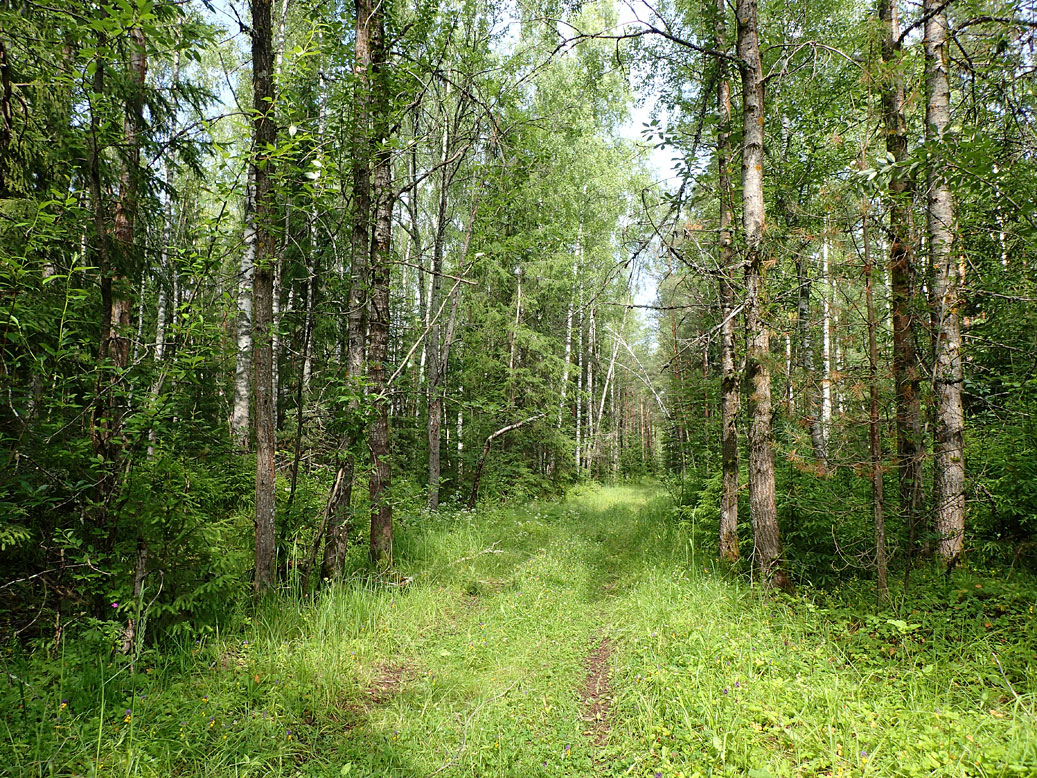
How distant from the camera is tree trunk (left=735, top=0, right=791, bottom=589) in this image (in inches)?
172

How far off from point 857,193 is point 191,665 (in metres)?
6.26

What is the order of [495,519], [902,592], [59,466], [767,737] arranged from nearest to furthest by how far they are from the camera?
1. [767,737]
2. [59,466]
3. [902,592]
4. [495,519]

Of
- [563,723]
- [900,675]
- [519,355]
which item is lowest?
[563,723]

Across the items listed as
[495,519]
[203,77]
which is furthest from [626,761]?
[203,77]

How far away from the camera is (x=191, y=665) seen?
10.7 ft

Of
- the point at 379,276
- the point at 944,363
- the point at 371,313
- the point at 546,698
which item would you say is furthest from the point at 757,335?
the point at 371,313

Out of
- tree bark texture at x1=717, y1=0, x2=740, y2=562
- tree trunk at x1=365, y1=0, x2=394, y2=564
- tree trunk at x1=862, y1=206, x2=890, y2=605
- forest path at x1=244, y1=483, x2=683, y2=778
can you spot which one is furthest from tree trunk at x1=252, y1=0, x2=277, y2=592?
tree trunk at x1=862, y1=206, x2=890, y2=605

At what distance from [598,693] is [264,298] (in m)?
4.30

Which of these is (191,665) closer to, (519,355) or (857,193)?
(857,193)

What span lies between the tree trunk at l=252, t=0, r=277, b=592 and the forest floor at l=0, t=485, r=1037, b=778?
2.20ft

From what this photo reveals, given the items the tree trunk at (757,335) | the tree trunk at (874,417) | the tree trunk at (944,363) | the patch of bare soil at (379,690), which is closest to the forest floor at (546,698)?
the patch of bare soil at (379,690)

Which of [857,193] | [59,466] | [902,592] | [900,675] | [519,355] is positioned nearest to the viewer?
[900,675]

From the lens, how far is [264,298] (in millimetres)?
3955

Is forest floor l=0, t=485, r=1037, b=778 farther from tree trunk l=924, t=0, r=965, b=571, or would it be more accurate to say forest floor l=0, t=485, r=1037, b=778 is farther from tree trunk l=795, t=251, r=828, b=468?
tree trunk l=795, t=251, r=828, b=468
